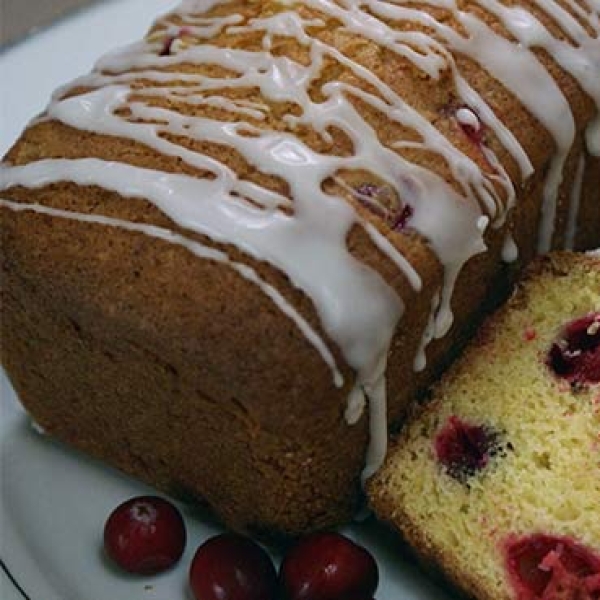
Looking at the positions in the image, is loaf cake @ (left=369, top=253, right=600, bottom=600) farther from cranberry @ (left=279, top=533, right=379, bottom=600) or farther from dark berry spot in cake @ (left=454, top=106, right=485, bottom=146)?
dark berry spot in cake @ (left=454, top=106, right=485, bottom=146)

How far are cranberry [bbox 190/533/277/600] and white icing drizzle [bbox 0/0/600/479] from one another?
0.24 metres

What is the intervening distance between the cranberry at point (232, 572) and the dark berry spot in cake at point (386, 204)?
1.75 feet

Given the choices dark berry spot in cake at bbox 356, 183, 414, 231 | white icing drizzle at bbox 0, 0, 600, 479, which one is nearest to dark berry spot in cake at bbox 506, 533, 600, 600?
white icing drizzle at bbox 0, 0, 600, 479

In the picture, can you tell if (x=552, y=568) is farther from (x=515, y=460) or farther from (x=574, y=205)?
(x=574, y=205)

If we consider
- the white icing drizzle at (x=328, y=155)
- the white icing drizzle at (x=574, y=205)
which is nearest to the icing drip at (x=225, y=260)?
the white icing drizzle at (x=328, y=155)

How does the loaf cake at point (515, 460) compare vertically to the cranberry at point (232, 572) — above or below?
below

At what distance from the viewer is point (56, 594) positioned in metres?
1.88

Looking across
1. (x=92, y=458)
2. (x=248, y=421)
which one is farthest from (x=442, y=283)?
(x=92, y=458)

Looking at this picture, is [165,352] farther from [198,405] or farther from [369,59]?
[369,59]

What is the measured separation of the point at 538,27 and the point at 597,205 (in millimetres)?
398

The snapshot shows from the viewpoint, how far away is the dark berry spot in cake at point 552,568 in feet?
5.61

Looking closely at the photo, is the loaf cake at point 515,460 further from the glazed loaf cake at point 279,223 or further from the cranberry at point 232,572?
the cranberry at point 232,572

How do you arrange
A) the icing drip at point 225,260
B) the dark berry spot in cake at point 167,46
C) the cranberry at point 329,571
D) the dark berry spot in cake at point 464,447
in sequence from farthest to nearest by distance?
the dark berry spot in cake at point 167,46 → the dark berry spot in cake at point 464,447 → the cranberry at point 329,571 → the icing drip at point 225,260

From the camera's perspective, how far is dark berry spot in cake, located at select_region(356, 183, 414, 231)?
1.81 meters
